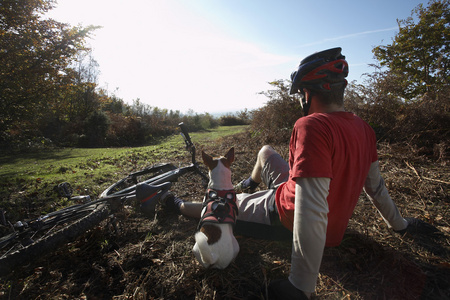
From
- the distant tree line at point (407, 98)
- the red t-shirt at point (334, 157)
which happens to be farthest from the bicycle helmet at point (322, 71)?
the distant tree line at point (407, 98)

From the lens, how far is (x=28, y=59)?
27.0 feet

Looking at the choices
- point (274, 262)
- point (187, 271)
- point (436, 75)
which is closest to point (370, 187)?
point (274, 262)

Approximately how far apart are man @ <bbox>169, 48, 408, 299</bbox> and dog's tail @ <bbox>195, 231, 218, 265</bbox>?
0.52m

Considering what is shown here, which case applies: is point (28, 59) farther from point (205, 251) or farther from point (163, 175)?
point (205, 251)

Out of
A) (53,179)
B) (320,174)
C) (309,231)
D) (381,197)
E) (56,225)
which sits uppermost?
(320,174)

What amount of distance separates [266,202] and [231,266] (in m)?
0.69

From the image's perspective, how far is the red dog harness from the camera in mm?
1821

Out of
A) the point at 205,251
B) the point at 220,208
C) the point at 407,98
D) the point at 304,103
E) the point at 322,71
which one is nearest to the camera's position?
the point at 322,71

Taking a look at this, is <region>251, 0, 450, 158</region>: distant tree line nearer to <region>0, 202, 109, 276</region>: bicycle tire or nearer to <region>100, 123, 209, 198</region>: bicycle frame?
<region>100, 123, 209, 198</region>: bicycle frame

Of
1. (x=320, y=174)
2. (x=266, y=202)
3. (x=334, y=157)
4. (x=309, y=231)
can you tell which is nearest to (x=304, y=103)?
(x=334, y=157)

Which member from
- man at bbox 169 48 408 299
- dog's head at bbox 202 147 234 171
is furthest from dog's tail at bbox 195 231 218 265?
dog's head at bbox 202 147 234 171

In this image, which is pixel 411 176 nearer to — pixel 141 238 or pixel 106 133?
pixel 141 238

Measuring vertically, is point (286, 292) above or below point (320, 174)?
below

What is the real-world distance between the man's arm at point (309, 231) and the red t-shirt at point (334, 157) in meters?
0.09
